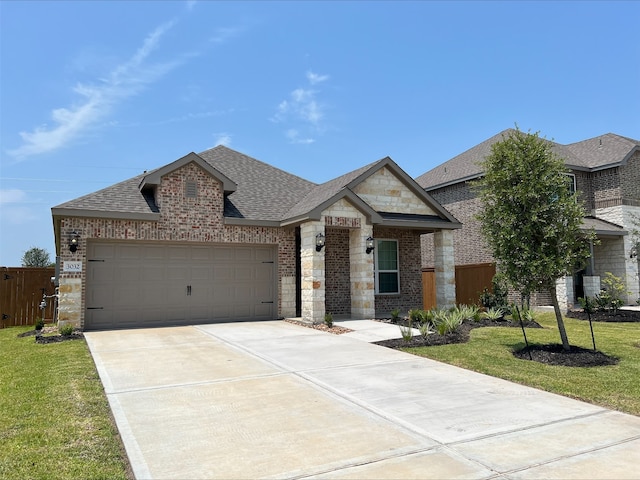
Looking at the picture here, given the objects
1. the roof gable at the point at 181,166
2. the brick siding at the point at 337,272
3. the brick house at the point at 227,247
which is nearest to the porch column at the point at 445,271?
the brick house at the point at 227,247

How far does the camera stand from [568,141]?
2583 centimetres

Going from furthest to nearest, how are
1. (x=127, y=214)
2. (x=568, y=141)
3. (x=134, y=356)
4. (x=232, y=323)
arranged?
(x=568, y=141) → (x=232, y=323) → (x=127, y=214) → (x=134, y=356)

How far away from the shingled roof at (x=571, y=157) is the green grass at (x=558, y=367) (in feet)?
34.9

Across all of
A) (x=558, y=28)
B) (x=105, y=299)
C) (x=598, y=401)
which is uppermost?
(x=558, y=28)

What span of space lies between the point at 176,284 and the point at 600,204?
1973 cm

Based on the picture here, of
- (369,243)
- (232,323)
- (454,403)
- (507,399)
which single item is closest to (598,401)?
(507,399)

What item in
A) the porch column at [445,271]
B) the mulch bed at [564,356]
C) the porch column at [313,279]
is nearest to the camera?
the mulch bed at [564,356]

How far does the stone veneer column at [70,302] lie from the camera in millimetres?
12039

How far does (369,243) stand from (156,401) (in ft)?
30.7

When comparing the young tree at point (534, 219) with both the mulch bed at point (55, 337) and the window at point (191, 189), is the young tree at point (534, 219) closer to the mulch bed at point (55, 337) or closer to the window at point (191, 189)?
the window at point (191, 189)

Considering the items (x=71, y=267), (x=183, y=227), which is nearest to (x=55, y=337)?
(x=71, y=267)

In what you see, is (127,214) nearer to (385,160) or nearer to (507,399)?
(385,160)

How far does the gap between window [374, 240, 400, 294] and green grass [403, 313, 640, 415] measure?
194 inches

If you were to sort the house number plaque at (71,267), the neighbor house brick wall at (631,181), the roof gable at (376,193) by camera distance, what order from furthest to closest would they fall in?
the neighbor house brick wall at (631,181)
the roof gable at (376,193)
the house number plaque at (71,267)
